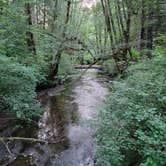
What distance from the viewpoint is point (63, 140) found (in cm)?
652

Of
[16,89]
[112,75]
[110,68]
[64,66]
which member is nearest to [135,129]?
[16,89]

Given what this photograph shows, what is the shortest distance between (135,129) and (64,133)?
3.39 meters

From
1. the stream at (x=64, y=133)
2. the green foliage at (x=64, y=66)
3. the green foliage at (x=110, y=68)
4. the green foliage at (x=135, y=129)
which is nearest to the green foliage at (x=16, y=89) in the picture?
the stream at (x=64, y=133)

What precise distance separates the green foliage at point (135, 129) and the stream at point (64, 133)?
2.31ft

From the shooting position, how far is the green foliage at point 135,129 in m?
3.25

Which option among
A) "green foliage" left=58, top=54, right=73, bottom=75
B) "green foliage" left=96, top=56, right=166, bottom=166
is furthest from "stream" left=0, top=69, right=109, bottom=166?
"green foliage" left=58, top=54, right=73, bottom=75

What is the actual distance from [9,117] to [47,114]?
153cm

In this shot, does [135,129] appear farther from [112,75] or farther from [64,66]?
[112,75]

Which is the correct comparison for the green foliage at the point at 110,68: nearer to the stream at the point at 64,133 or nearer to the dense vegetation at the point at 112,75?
the dense vegetation at the point at 112,75

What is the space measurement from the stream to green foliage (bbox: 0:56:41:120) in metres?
0.80

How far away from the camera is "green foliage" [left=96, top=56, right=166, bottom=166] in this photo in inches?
128

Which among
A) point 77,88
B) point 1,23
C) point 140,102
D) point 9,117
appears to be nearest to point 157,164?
point 140,102

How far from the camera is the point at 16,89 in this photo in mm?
7016

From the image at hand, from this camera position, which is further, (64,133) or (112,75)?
(112,75)
